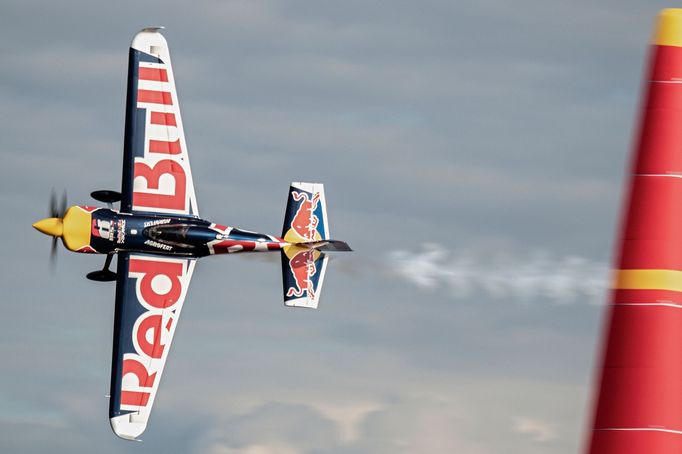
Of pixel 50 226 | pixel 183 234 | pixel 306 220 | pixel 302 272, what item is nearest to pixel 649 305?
pixel 302 272

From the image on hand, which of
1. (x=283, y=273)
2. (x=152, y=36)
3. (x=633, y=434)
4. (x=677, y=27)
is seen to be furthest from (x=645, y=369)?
(x=152, y=36)

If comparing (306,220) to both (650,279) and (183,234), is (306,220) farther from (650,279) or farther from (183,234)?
(650,279)

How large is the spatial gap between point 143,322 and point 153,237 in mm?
2520

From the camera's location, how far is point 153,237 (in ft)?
94.7

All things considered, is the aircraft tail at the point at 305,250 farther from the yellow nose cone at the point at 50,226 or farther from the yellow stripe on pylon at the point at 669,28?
the yellow stripe on pylon at the point at 669,28

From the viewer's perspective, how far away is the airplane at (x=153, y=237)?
2870 centimetres

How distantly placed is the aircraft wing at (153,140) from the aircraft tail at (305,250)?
2792mm

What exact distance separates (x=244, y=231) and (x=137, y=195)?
10.5ft

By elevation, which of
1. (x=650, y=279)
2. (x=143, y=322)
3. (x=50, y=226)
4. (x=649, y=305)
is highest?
(x=650, y=279)

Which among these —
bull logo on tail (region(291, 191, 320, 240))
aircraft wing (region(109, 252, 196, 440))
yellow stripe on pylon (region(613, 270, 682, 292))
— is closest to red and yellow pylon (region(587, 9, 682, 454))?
yellow stripe on pylon (region(613, 270, 682, 292))

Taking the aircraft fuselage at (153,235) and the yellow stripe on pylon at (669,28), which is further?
the aircraft fuselage at (153,235)

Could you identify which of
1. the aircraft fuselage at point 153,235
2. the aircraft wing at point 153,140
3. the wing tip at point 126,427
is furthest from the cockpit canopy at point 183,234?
the wing tip at point 126,427

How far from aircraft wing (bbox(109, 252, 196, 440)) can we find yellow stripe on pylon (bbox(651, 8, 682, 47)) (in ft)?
67.8

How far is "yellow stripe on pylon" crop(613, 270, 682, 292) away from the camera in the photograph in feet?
33.3
